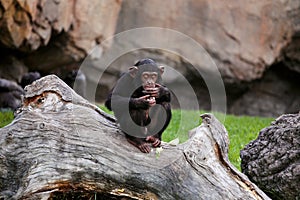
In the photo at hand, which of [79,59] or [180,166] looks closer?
[180,166]

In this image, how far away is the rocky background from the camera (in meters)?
12.1

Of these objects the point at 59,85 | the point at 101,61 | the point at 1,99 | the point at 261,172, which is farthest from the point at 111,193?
the point at 101,61

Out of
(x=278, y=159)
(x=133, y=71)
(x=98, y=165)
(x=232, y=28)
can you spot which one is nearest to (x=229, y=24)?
(x=232, y=28)

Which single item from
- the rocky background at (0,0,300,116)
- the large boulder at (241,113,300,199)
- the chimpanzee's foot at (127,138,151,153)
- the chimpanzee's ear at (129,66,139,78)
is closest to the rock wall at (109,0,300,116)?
the rocky background at (0,0,300,116)

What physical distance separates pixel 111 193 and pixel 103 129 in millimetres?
587

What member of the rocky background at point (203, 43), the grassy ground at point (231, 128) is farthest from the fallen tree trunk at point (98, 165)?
the rocky background at point (203, 43)

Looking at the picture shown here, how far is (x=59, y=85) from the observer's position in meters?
4.76

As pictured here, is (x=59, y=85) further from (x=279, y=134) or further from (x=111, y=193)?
(x=279, y=134)

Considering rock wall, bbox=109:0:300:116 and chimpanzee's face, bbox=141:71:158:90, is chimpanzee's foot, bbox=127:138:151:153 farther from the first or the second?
rock wall, bbox=109:0:300:116

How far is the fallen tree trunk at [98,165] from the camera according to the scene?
4227 mm

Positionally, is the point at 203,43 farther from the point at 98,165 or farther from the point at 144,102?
the point at 98,165

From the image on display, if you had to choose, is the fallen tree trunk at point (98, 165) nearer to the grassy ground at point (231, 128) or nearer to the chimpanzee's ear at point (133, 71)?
the chimpanzee's ear at point (133, 71)

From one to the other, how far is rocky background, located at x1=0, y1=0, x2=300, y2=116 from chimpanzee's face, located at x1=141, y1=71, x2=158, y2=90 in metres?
6.60

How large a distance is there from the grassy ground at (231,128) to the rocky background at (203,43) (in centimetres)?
336
